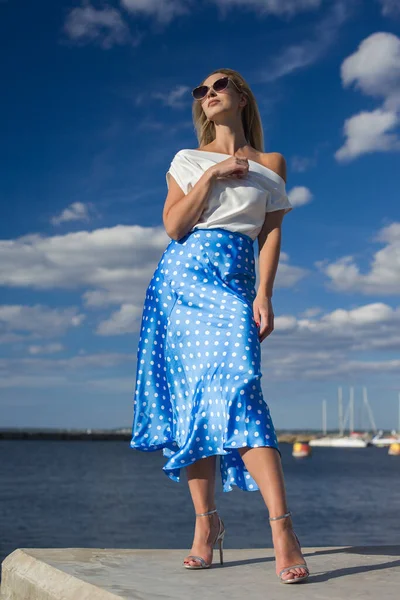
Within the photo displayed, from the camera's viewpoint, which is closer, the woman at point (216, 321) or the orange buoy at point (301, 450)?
the woman at point (216, 321)

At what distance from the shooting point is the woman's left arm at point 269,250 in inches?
163

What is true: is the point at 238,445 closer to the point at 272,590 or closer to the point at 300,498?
the point at 272,590

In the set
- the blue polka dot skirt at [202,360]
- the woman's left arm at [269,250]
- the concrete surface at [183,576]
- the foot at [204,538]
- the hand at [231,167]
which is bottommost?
the concrete surface at [183,576]

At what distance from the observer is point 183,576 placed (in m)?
3.97

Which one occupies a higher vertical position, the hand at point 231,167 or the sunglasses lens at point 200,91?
the sunglasses lens at point 200,91

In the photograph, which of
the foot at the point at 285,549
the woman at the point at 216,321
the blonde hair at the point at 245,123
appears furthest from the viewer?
the blonde hair at the point at 245,123

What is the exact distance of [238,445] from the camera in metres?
3.80

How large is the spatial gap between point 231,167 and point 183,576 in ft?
6.61

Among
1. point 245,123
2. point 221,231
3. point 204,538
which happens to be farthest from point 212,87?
point 204,538

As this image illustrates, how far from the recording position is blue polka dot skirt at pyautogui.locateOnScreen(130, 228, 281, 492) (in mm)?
3865

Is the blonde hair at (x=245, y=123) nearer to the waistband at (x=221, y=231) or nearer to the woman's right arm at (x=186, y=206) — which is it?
the woman's right arm at (x=186, y=206)

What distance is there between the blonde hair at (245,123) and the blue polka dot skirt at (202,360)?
66 centimetres

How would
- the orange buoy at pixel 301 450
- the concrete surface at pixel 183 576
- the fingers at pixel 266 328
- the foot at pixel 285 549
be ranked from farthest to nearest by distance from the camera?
the orange buoy at pixel 301 450 < the fingers at pixel 266 328 < the foot at pixel 285 549 < the concrete surface at pixel 183 576

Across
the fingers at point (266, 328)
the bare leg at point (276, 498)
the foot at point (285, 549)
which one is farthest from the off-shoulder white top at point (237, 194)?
the foot at point (285, 549)
